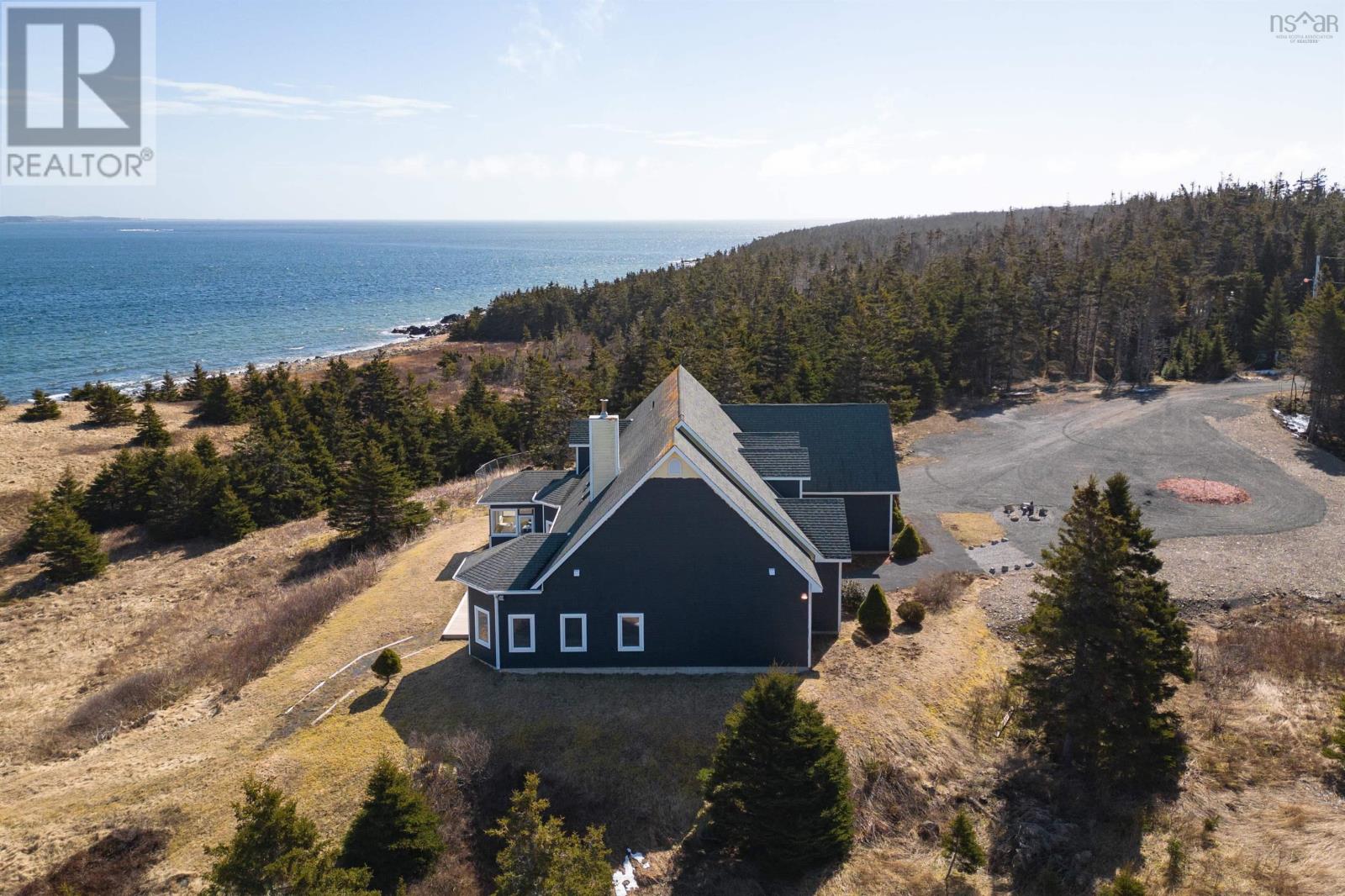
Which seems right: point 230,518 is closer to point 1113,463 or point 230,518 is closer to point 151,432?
point 151,432

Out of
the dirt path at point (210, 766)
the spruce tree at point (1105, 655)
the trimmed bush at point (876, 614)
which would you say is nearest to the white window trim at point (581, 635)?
the dirt path at point (210, 766)

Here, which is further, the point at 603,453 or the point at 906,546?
the point at 906,546

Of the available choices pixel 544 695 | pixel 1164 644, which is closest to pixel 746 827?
pixel 544 695

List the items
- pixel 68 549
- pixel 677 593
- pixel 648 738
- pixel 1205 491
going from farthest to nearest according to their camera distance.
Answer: pixel 1205 491 < pixel 68 549 < pixel 677 593 < pixel 648 738

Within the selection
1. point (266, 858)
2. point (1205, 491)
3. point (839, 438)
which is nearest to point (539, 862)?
point (266, 858)

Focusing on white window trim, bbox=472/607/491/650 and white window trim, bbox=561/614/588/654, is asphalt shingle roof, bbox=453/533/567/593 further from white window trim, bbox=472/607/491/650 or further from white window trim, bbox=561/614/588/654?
white window trim, bbox=561/614/588/654

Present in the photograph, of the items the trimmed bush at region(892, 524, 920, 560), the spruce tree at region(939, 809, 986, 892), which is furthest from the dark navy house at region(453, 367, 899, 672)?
the trimmed bush at region(892, 524, 920, 560)
